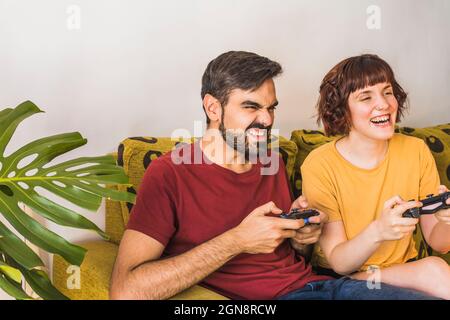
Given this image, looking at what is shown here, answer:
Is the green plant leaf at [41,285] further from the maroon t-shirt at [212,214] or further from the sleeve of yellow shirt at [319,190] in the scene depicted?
the sleeve of yellow shirt at [319,190]

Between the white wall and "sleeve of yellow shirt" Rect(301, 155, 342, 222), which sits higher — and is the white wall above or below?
above

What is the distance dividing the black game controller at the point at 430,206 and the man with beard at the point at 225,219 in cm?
17

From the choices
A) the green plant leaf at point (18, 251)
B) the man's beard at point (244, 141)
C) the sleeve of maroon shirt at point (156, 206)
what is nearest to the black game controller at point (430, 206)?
the man's beard at point (244, 141)

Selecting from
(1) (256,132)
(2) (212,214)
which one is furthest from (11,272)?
(1) (256,132)

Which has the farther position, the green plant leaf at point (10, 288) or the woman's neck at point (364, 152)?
the woman's neck at point (364, 152)

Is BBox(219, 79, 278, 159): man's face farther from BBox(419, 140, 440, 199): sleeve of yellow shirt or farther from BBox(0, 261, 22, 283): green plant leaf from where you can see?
BBox(0, 261, 22, 283): green plant leaf

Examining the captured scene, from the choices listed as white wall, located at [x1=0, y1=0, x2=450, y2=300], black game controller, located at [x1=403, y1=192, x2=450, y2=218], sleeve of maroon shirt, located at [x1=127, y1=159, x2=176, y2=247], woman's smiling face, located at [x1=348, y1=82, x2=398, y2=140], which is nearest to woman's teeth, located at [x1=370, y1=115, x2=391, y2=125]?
woman's smiling face, located at [x1=348, y1=82, x2=398, y2=140]

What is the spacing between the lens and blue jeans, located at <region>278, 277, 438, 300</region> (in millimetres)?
1224

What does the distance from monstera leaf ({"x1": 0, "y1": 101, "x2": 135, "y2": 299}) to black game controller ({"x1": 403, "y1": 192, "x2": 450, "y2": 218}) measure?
20.7 inches

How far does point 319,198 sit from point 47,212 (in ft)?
1.93

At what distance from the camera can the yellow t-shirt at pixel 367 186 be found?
4.42 feet

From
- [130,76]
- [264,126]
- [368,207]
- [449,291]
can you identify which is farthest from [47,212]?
A: [449,291]

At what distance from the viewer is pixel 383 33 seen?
1.77 meters

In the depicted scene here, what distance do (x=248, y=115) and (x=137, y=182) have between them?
0.32m
